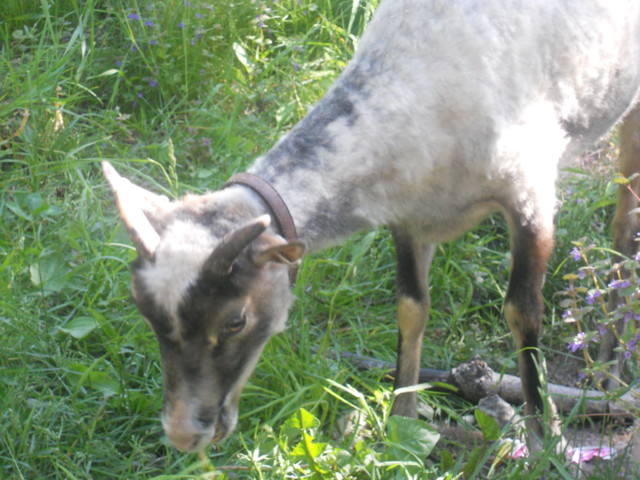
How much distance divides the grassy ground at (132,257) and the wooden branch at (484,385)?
82 mm

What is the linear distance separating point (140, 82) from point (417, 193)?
259cm

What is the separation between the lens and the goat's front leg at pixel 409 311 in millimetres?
3920

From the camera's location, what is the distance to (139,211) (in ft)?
9.53

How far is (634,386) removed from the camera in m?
2.96

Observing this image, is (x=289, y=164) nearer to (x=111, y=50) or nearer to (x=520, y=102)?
(x=520, y=102)

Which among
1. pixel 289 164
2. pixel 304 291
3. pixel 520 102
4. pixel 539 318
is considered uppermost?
pixel 520 102

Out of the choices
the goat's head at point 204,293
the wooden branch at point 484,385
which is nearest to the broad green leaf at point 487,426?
the wooden branch at point 484,385

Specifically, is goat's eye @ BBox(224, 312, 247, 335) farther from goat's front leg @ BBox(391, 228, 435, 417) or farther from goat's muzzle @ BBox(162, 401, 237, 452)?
A: goat's front leg @ BBox(391, 228, 435, 417)

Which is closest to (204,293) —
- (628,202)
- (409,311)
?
(409,311)

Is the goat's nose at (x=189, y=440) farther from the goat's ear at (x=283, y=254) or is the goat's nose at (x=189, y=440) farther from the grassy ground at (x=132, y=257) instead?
the goat's ear at (x=283, y=254)

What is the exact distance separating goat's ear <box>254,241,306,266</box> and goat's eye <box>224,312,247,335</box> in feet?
0.59

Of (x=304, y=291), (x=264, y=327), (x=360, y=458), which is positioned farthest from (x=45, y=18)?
(x=360, y=458)

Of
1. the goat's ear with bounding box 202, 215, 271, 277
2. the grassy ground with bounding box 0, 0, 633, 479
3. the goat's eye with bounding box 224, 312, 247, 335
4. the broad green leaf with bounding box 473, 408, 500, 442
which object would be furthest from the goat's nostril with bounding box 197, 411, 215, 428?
the broad green leaf with bounding box 473, 408, 500, 442

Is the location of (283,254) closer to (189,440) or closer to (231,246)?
(231,246)
